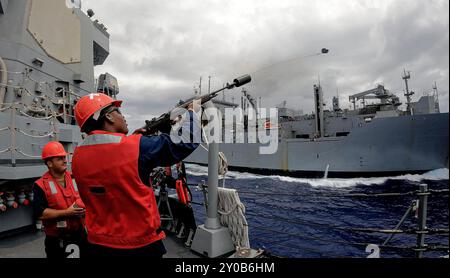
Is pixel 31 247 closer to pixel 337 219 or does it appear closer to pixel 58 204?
pixel 58 204

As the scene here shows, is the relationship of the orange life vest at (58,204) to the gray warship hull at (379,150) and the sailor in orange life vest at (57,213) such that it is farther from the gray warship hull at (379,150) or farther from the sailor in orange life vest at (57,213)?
the gray warship hull at (379,150)

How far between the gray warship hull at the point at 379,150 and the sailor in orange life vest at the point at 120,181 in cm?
2078

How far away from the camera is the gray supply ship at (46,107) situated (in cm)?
362

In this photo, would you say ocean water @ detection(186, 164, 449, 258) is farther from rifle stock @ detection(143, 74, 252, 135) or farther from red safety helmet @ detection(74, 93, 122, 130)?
red safety helmet @ detection(74, 93, 122, 130)

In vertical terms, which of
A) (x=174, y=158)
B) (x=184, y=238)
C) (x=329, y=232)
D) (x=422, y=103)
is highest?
(x=422, y=103)

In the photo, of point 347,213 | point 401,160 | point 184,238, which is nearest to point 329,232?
point 347,213

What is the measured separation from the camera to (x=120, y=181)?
1437 millimetres

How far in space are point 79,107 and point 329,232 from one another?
950 cm

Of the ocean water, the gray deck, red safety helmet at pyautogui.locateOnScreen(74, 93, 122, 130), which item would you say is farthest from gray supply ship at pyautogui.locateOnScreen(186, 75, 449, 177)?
red safety helmet at pyautogui.locateOnScreen(74, 93, 122, 130)

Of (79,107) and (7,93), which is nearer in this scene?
(79,107)

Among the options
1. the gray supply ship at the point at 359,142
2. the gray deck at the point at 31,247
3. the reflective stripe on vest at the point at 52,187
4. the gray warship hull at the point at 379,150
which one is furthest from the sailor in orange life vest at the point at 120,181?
the gray warship hull at the point at 379,150

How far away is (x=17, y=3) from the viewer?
6.55m
